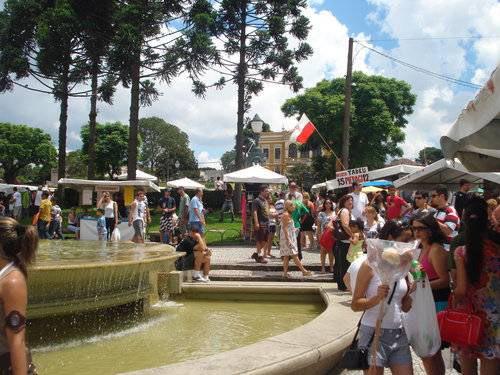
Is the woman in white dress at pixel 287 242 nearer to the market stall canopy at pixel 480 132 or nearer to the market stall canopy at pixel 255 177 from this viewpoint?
the market stall canopy at pixel 480 132

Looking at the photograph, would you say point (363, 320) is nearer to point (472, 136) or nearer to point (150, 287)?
point (472, 136)

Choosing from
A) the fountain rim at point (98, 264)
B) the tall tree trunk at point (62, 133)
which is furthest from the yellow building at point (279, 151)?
the fountain rim at point (98, 264)

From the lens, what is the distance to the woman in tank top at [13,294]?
8.17ft

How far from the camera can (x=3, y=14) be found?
80.1 feet

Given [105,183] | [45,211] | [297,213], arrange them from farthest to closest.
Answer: [105,183] → [45,211] → [297,213]

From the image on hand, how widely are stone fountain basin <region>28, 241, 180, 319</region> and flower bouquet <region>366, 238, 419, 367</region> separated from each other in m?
3.37

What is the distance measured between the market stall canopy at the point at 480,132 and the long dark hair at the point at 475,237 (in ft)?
2.08

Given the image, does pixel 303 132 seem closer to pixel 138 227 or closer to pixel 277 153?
pixel 138 227

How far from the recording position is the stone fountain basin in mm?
5867

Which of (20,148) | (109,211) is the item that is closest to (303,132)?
(109,211)

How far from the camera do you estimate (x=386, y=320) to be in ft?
12.2

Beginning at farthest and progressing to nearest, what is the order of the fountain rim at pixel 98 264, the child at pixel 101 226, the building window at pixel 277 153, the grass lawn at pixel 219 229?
the building window at pixel 277 153 → the grass lawn at pixel 219 229 → the child at pixel 101 226 → the fountain rim at pixel 98 264

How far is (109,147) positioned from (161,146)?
2632cm

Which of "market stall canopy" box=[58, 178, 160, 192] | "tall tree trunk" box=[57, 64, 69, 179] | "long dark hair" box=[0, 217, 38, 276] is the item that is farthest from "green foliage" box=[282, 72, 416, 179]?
"long dark hair" box=[0, 217, 38, 276]
